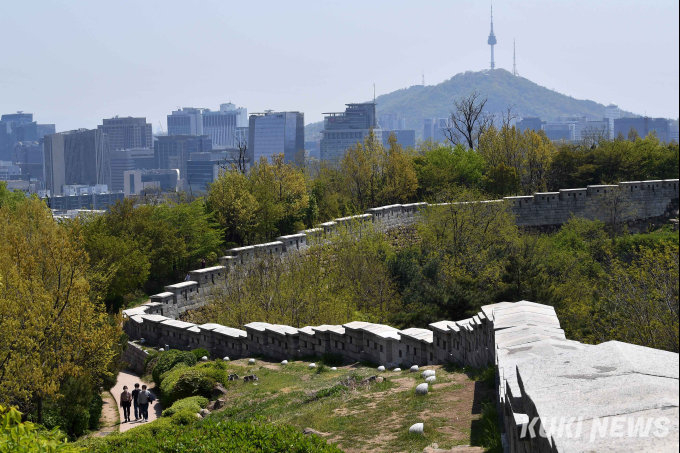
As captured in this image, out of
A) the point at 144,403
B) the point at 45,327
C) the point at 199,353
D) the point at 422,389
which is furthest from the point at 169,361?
the point at 422,389

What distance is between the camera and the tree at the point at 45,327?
12414 millimetres

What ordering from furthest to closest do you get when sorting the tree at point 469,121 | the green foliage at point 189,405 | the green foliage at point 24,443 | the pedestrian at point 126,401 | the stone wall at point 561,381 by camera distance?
1. the tree at point 469,121
2. the pedestrian at point 126,401
3. the green foliage at point 189,405
4. the green foliage at point 24,443
5. the stone wall at point 561,381

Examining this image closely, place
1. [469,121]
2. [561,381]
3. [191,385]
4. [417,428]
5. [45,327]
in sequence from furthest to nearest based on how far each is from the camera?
[469,121], [45,327], [191,385], [417,428], [561,381]

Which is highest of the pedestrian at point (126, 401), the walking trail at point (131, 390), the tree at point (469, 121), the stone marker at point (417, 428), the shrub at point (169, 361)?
the tree at point (469, 121)

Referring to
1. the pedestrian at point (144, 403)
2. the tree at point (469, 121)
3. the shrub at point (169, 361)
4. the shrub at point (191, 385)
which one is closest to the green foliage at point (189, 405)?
the shrub at point (191, 385)

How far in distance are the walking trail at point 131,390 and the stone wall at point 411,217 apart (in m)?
2.18

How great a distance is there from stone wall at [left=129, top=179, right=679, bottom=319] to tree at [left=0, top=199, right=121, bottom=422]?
17.6ft

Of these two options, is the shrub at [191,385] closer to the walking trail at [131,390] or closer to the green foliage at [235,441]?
the walking trail at [131,390]

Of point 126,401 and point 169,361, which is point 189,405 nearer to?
point 126,401

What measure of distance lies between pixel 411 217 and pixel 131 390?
15.1m

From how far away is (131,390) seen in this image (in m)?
16.8

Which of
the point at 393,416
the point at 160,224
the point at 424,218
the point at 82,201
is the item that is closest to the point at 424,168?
the point at 424,218

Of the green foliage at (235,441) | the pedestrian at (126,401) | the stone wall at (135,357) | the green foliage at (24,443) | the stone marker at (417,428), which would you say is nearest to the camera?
the green foliage at (24,443)

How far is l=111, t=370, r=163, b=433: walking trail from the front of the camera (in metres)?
14.3
